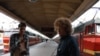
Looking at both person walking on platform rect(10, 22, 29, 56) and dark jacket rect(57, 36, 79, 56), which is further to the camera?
person walking on platform rect(10, 22, 29, 56)

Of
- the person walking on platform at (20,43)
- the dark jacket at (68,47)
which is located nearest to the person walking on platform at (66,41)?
the dark jacket at (68,47)

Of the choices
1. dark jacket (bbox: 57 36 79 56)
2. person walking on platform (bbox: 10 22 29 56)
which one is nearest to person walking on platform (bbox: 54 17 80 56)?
dark jacket (bbox: 57 36 79 56)

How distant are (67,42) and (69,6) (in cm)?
1515

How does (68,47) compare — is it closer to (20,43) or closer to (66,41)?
(66,41)

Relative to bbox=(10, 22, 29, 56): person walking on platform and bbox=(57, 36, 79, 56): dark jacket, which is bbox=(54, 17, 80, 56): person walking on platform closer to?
bbox=(57, 36, 79, 56): dark jacket

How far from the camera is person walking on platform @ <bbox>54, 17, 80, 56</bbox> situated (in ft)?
14.5

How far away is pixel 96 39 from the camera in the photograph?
10.0 metres

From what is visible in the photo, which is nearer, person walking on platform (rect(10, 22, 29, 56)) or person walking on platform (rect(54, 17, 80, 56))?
person walking on platform (rect(54, 17, 80, 56))

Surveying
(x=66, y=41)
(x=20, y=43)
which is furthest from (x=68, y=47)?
(x=20, y=43)

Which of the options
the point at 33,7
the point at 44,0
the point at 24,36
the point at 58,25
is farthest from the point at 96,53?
the point at 33,7

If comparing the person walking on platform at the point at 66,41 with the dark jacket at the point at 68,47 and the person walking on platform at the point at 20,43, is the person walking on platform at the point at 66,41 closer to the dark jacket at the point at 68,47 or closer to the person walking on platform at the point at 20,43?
the dark jacket at the point at 68,47

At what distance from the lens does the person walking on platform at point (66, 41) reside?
441 cm

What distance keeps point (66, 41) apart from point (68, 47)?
10 centimetres

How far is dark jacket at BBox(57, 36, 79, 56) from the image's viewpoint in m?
4.39
